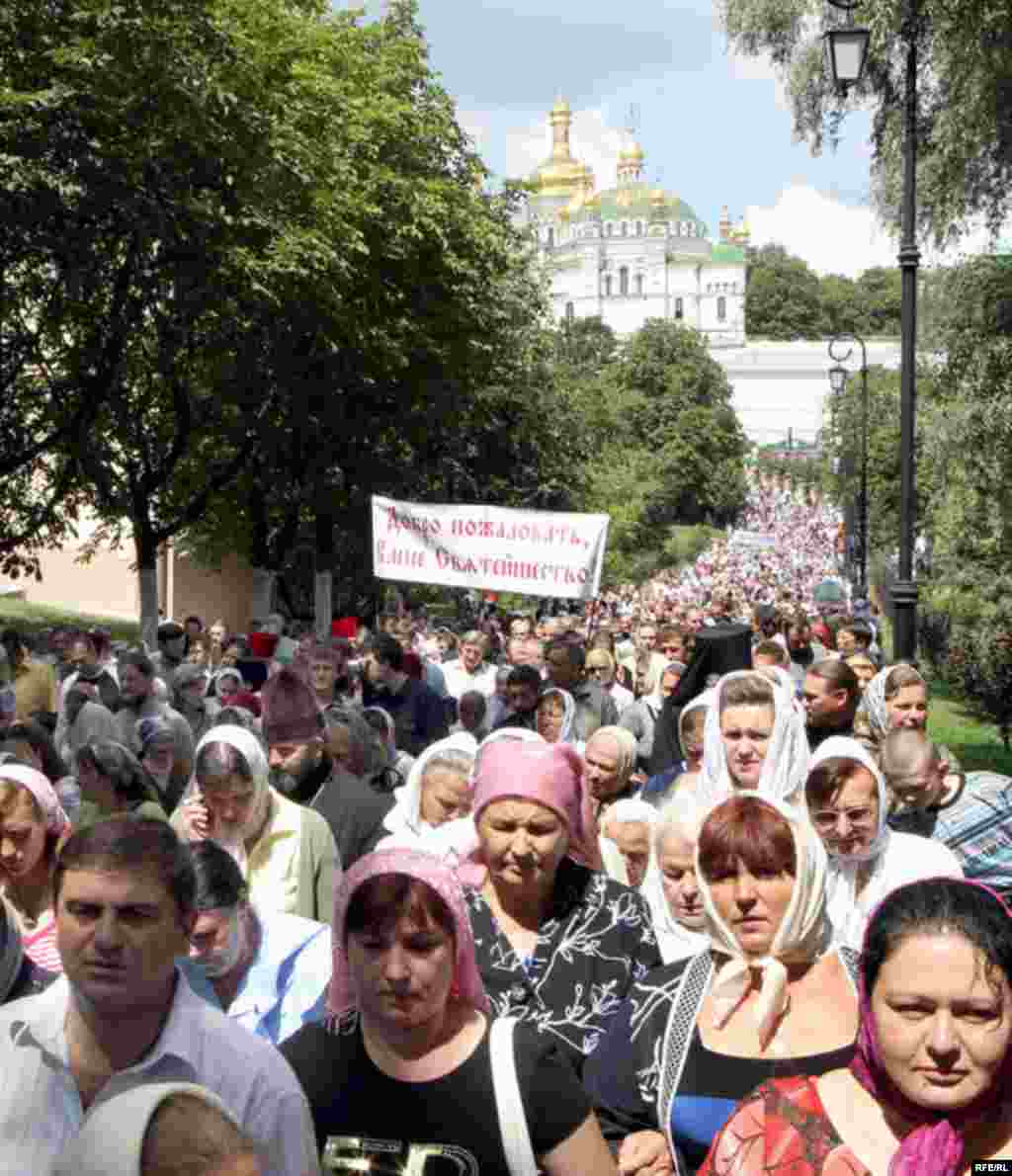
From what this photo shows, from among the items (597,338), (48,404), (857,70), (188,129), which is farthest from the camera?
(597,338)

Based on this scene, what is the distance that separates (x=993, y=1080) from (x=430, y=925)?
118 cm

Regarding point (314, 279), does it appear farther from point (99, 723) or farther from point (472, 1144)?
point (472, 1144)

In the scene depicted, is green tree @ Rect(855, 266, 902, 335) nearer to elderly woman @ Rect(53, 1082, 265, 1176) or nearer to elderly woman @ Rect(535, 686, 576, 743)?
elderly woman @ Rect(535, 686, 576, 743)

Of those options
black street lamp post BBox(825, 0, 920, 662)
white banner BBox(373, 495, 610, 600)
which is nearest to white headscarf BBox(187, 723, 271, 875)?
white banner BBox(373, 495, 610, 600)

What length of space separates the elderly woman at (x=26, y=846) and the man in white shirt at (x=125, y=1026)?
1.51 metres

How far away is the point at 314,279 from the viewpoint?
27.0m

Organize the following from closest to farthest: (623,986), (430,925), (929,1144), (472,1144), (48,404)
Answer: (929,1144) < (472,1144) < (430,925) < (623,986) < (48,404)

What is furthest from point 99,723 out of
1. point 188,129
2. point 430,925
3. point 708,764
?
point 188,129

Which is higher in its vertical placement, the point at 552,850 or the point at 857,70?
the point at 857,70

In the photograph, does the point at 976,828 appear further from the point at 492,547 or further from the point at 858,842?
the point at 492,547

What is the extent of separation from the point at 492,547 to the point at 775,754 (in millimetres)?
9100

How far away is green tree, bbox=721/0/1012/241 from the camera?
17297 millimetres

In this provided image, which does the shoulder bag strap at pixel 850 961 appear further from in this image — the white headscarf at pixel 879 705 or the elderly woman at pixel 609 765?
the white headscarf at pixel 879 705

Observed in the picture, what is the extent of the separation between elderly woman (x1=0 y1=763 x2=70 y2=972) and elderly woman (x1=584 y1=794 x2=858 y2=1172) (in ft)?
6.42
